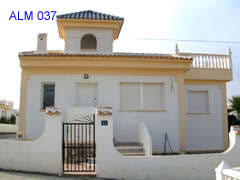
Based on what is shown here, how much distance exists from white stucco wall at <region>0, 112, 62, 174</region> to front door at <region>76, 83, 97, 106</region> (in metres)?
3.70

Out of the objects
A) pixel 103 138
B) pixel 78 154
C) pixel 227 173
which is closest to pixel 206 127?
pixel 103 138

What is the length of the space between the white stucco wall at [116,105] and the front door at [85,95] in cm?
26

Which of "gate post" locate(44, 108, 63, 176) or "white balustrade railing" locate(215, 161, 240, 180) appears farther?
"gate post" locate(44, 108, 63, 176)

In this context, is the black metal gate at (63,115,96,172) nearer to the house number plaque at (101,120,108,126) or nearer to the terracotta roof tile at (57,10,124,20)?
the house number plaque at (101,120,108,126)

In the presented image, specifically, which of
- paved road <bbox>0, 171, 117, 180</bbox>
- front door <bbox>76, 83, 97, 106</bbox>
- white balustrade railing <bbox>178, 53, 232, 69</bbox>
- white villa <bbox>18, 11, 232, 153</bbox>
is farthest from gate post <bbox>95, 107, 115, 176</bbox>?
white balustrade railing <bbox>178, 53, 232, 69</bbox>

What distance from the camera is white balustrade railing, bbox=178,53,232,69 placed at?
1463 centimetres

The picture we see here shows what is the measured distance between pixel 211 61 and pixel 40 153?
36.9 ft

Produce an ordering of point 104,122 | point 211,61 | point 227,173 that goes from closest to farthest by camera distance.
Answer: point 227,173 → point 104,122 → point 211,61

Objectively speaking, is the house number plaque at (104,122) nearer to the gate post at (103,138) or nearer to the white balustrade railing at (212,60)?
the gate post at (103,138)

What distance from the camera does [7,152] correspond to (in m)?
8.84

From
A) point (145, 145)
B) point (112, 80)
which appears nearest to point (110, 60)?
point (112, 80)

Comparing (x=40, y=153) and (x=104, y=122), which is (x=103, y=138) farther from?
(x=40, y=153)

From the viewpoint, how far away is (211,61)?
14891 mm

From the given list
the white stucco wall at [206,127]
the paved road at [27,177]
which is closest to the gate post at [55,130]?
the paved road at [27,177]
